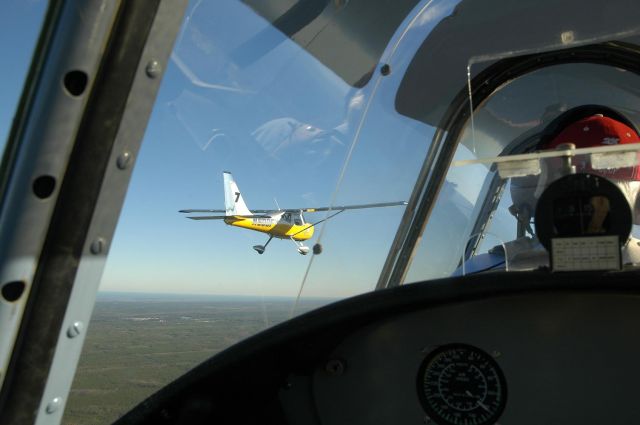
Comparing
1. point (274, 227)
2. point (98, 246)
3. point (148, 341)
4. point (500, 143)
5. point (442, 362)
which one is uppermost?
point (500, 143)

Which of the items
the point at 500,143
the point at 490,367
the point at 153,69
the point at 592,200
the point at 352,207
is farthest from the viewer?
the point at 500,143

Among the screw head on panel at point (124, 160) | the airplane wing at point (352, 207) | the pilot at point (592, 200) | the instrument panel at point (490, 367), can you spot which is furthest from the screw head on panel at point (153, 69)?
the pilot at point (592, 200)

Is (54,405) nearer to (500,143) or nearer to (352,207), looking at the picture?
(352,207)

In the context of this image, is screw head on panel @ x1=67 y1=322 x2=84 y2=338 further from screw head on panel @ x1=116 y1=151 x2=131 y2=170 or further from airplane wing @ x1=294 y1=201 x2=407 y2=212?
airplane wing @ x1=294 y1=201 x2=407 y2=212

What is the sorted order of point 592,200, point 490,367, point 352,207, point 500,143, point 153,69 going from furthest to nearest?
point 500,143
point 352,207
point 490,367
point 592,200
point 153,69

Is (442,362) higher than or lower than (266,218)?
lower

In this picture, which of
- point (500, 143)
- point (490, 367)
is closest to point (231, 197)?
point (490, 367)
